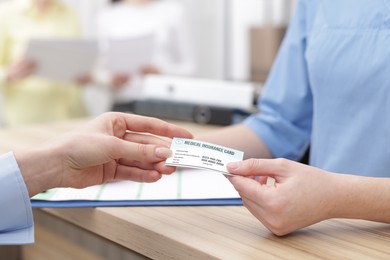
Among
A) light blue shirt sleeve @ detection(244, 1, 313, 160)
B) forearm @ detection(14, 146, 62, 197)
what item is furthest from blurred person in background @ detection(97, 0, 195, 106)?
forearm @ detection(14, 146, 62, 197)

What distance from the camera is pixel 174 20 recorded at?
3188 millimetres

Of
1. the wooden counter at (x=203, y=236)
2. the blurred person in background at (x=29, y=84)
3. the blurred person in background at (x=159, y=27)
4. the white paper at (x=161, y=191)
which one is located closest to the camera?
the wooden counter at (x=203, y=236)

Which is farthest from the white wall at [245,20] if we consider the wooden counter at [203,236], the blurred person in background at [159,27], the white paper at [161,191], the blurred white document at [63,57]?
Result: the wooden counter at [203,236]

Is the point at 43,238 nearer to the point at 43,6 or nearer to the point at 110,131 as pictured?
→ the point at 110,131

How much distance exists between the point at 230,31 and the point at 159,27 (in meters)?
1.10

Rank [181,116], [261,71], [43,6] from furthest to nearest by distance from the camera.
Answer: [261,71]
[43,6]
[181,116]

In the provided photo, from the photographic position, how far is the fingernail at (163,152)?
74 centimetres

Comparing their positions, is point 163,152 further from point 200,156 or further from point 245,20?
point 245,20

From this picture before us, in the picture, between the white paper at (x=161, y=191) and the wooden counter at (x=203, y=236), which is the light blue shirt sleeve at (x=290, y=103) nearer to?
the white paper at (x=161, y=191)

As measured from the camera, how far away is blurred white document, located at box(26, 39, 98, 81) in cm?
251

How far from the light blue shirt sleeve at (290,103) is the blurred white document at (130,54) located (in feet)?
5.65

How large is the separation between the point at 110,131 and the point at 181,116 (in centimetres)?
88

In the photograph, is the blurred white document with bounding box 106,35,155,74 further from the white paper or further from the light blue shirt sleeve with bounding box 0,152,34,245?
the light blue shirt sleeve with bounding box 0,152,34,245

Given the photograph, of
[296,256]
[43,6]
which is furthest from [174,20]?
[296,256]
